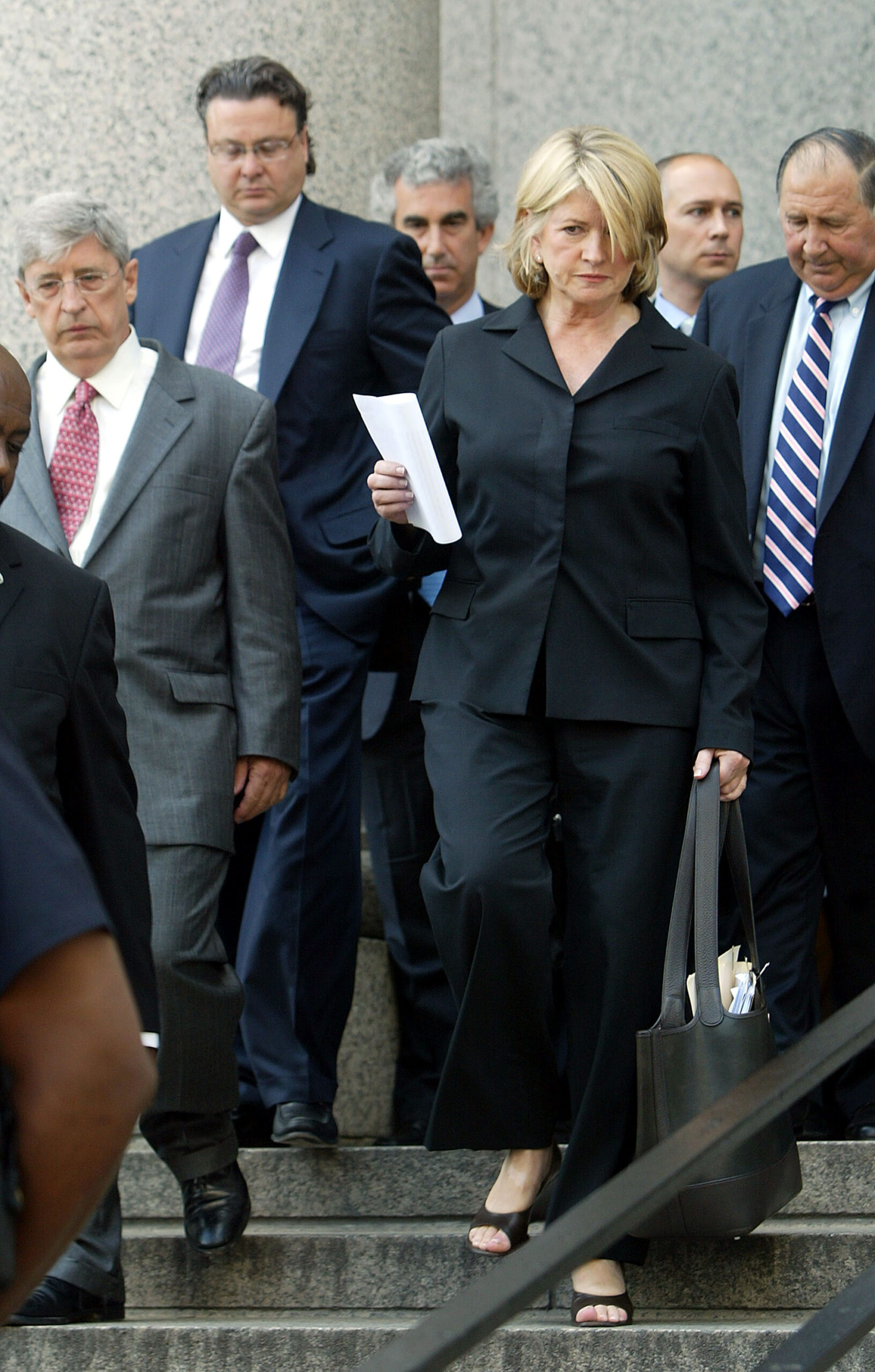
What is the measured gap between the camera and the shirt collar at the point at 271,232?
4836 mm

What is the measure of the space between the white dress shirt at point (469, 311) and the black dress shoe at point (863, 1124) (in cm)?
242

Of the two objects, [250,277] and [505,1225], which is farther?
[250,277]


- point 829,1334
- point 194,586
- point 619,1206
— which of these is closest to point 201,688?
point 194,586

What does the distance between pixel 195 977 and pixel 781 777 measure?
1.42 metres

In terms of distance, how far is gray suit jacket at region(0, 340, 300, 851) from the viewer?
4000mm

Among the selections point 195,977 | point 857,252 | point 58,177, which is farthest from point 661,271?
point 195,977

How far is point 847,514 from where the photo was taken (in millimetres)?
4324

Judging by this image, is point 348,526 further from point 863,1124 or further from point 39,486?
point 863,1124

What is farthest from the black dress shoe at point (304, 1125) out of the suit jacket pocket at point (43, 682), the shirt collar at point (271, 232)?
the shirt collar at point (271, 232)

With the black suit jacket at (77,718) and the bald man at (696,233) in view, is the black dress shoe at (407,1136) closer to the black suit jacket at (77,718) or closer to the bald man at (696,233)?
the black suit jacket at (77,718)

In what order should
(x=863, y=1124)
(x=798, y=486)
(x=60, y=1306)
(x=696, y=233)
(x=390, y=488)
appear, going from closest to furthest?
(x=60, y=1306) → (x=390, y=488) → (x=863, y=1124) → (x=798, y=486) → (x=696, y=233)

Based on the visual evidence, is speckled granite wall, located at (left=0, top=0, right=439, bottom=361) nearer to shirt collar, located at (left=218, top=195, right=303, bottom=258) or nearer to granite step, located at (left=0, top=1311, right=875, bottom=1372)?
shirt collar, located at (left=218, top=195, right=303, bottom=258)

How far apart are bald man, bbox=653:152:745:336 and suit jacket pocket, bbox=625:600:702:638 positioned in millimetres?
1950

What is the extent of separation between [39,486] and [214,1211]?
1532mm
